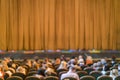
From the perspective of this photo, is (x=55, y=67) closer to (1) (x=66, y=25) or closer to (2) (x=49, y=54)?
(2) (x=49, y=54)

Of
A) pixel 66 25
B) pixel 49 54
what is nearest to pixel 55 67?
pixel 49 54

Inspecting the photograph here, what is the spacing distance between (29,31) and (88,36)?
12.4 feet


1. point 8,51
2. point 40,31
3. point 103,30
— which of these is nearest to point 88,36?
point 103,30

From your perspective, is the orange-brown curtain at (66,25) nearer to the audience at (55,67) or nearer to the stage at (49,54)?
the stage at (49,54)

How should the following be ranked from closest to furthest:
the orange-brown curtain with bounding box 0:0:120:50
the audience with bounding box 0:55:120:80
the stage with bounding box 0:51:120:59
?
the audience with bounding box 0:55:120:80, the stage with bounding box 0:51:120:59, the orange-brown curtain with bounding box 0:0:120:50

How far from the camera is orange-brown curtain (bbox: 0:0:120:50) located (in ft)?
70.6

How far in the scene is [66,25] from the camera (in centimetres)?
2192

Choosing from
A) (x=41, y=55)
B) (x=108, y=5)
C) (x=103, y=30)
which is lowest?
(x=41, y=55)

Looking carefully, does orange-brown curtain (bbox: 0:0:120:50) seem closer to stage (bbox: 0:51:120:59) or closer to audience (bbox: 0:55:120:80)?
stage (bbox: 0:51:120:59)

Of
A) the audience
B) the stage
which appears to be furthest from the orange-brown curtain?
the audience

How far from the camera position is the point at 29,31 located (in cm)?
2162

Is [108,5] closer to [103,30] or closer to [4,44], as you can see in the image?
[103,30]

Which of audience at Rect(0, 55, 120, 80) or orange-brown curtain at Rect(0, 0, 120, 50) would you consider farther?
orange-brown curtain at Rect(0, 0, 120, 50)

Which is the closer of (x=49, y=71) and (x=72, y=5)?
(x=49, y=71)
